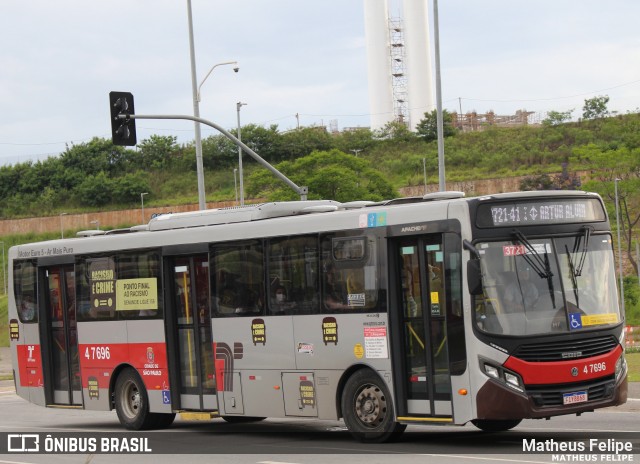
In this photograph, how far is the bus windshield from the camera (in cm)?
1379

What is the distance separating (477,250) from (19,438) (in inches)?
352

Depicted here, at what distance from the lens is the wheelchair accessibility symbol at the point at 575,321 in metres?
13.9

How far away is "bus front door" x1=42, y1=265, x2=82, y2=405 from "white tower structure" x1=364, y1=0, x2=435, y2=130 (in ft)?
302

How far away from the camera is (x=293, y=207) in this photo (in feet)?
56.9

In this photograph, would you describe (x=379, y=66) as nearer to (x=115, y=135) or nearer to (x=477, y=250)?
(x=115, y=135)

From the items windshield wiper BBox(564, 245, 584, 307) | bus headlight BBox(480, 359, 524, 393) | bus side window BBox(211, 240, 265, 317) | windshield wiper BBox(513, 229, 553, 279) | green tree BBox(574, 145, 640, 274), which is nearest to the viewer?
bus headlight BBox(480, 359, 524, 393)

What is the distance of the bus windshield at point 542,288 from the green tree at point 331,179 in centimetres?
4640

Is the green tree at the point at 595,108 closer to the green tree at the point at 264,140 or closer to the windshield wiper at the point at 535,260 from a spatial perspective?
the green tree at the point at 264,140

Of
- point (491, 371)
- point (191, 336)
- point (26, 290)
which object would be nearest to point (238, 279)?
point (191, 336)

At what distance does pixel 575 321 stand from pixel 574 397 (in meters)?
0.92

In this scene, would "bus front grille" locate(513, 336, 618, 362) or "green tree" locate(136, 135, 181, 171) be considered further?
"green tree" locate(136, 135, 181, 171)

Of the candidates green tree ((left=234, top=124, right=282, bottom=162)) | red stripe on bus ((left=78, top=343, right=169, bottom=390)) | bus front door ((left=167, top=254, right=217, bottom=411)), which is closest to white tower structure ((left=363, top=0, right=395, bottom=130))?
green tree ((left=234, top=124, right=282, bottom=162))

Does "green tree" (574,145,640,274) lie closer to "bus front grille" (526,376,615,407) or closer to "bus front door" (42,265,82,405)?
"bus front door" (42,265,82,405)

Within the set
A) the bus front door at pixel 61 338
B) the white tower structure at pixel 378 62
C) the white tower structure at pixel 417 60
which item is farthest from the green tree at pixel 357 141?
the bus front door at pixel 61 338
